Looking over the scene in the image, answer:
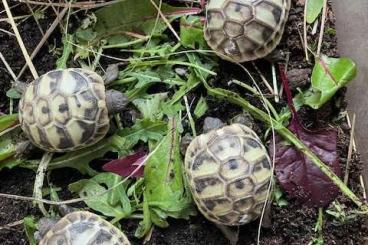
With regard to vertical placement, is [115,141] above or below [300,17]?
below

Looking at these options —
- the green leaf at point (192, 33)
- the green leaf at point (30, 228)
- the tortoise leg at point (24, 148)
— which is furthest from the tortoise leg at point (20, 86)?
the green leaf at point (192, 33)

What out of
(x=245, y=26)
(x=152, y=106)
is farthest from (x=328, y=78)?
(x=152, y=106)

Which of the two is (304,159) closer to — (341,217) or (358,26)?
(341,217)

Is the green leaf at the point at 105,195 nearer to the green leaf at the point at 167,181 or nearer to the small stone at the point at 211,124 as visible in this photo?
the green leaf at the point at 167,181

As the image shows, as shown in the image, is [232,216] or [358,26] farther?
[358,26]

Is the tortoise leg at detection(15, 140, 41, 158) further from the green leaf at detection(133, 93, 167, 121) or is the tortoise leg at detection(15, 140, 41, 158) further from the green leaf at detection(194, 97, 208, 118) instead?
the green leaf at detection(194, 97, 208, 118)

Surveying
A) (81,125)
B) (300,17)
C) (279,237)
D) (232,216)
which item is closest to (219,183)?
(232,216)

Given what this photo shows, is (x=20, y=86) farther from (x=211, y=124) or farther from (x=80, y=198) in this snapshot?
(x=211, y=124)
